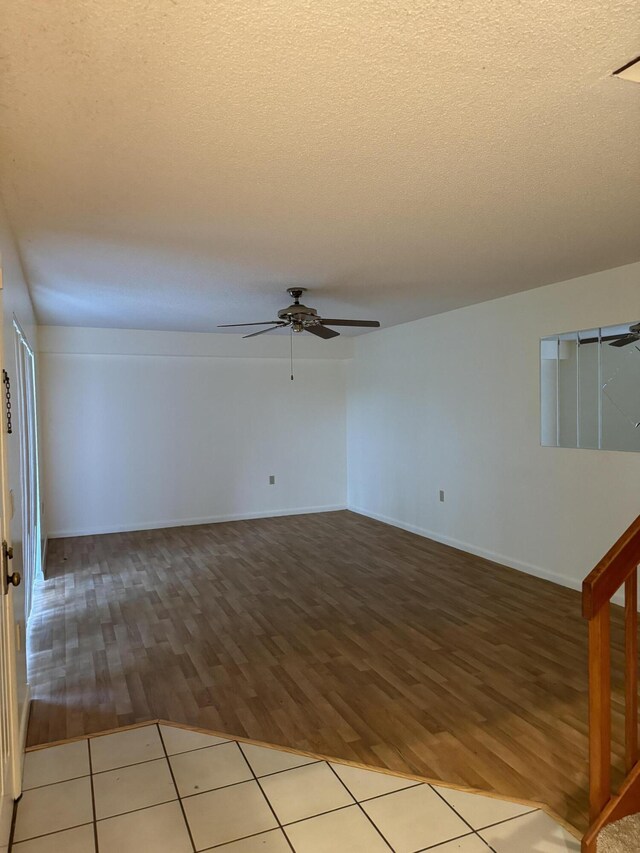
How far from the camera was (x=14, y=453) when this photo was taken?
9.09 feet

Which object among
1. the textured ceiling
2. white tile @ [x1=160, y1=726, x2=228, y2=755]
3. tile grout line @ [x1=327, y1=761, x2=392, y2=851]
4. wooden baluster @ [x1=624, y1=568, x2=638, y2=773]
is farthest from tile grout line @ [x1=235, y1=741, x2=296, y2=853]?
the textured ceiling

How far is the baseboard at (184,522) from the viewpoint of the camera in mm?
6749

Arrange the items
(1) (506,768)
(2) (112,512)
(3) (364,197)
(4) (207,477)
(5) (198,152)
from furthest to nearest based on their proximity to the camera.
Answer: (4) (207,477)
(2) (112,512)
(3) (364,197)
(1) (506,768)
(5) (198,152)

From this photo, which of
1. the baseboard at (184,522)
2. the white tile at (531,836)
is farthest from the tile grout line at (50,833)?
the baseboard at (184,522)

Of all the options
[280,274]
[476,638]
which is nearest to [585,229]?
[280,274]

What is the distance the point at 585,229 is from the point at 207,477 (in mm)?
5432

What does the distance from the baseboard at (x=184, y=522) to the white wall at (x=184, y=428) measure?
0.02 meters

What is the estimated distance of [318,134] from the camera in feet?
6.62

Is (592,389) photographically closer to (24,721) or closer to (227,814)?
(227,814)

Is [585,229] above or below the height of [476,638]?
above

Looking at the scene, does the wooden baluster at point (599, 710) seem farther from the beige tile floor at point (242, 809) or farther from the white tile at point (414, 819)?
the white tile at point (414, 819)

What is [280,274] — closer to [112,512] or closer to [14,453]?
[14,453]

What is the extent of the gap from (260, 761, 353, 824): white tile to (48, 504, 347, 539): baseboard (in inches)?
203

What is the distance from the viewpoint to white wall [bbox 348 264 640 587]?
4.21 metres
